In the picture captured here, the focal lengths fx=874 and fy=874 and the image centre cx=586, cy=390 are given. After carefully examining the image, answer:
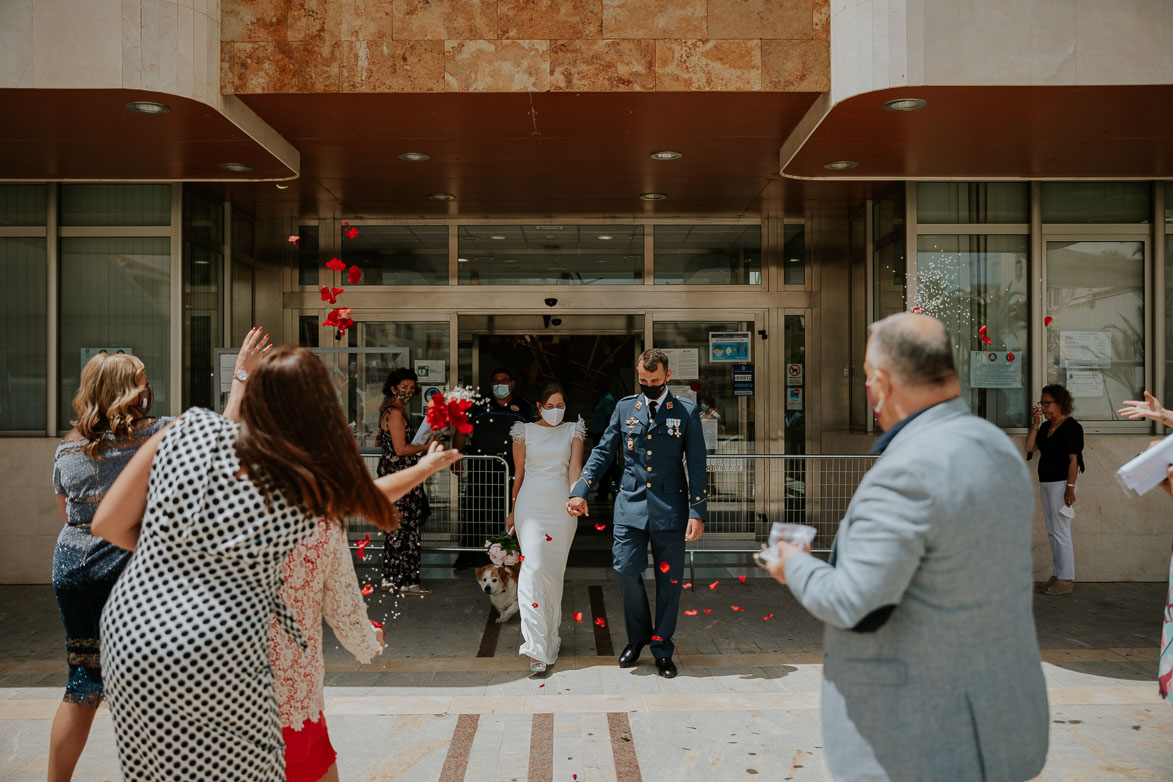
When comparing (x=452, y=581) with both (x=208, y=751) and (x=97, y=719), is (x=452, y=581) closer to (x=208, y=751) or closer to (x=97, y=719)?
(x=97, y=719)

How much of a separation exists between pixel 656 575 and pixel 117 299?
6041 mm

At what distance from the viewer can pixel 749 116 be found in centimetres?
639

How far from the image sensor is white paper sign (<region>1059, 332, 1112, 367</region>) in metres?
8.58

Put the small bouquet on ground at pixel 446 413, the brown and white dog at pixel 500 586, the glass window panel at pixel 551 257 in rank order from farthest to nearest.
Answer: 1. the glass window panel at pixel 551 257
2. the brown and white dog at pixel 500 586
3. the small bouquet on ground at pixel 446 413

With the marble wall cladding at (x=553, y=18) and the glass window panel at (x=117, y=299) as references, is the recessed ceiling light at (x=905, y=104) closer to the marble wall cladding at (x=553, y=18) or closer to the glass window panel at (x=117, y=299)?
the marble wall cladding at (x=553, y=18)

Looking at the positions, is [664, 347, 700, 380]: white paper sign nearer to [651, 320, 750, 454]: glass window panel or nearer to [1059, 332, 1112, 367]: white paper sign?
[651, 320, 750, 454]: glass window panel

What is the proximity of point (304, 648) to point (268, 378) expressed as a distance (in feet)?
3.46

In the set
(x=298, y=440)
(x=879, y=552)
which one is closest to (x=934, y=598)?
(x=879, y=552)

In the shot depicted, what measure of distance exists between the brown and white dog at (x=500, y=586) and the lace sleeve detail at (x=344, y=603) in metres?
3.61

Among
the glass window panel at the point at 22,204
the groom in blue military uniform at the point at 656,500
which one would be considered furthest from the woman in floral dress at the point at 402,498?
the glass window panel at the point at 22,204

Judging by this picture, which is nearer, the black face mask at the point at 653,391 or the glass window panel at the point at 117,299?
the black face mask at the point at 653,391

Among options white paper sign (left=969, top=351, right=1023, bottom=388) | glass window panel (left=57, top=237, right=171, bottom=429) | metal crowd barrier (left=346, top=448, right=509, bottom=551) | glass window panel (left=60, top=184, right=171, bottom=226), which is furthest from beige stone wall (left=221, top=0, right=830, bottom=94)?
white paper sign (left=969, top=351, right=1023, bottom=388)

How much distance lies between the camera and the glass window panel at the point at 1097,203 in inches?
337

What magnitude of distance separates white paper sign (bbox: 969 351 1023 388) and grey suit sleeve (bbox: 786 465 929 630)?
279 inches
